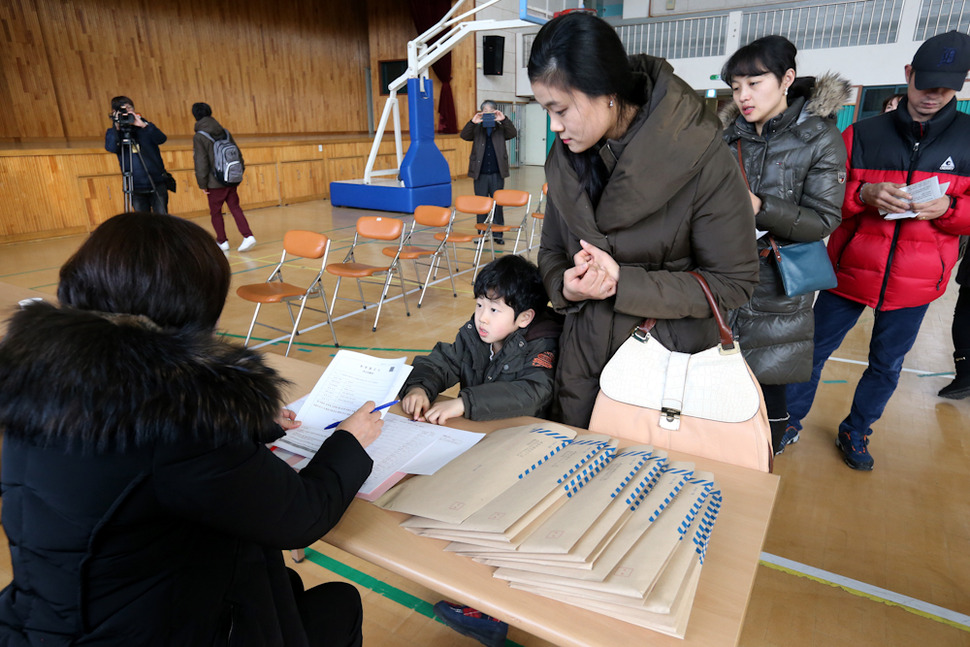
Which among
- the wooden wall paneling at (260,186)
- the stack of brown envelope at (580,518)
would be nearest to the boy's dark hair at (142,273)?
the stack of brown envelope at (580,518)

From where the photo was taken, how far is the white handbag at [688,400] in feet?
3.99

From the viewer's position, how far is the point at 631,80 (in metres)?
1.13

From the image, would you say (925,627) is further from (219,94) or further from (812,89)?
(219,94)

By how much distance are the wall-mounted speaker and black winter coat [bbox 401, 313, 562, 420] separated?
630 inches

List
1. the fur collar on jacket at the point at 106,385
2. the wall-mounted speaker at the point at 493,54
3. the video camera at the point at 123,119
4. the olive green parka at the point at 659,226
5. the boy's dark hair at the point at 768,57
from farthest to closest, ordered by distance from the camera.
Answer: the wall-mounted speaker at the point at 493,54, the video camera at the point at 123,119, the boy's dark hair at the point at 768,57, the olive green parka at the point at 659,226, the fur collar on jacket at the point at 106,385

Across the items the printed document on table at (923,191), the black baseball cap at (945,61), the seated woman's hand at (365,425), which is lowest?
the seated woman's hand at (365,425)

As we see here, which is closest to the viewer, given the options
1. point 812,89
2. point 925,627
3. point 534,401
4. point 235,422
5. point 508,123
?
point 235,422

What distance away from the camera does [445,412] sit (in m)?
1.42

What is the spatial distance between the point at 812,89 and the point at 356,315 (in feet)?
12.1

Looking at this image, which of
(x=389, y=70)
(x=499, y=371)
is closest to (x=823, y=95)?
(x=499, y=371)

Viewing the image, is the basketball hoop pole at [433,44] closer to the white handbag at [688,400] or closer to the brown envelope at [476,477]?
the white handbag at [688,400]

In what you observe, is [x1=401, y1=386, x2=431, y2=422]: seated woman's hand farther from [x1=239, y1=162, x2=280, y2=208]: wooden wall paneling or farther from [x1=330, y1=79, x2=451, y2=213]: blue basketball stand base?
[x1=239, y1=162, x2=280, y2=208]: wooden wall paneling

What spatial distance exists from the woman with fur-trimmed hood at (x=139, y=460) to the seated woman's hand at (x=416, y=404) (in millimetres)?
541

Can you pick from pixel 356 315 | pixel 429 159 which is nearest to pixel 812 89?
pixel 356 315
